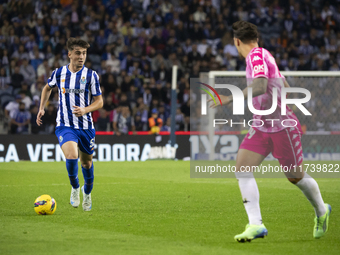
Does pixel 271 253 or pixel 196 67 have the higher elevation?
pixel 196 67

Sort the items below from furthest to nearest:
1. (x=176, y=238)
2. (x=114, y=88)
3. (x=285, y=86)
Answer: (x=114, y=88), (x=285, y=86), (x=176, y=238)

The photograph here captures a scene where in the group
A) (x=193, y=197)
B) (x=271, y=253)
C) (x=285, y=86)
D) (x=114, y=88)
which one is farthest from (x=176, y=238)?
(x=114, y=88)

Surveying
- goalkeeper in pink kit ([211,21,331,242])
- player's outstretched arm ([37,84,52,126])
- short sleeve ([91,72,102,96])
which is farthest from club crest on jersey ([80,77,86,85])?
goalkeeper in pink kit ([211,21,331,242])

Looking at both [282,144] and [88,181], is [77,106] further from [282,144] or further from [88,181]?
[282,144]

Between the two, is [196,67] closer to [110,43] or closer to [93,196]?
[110,43]

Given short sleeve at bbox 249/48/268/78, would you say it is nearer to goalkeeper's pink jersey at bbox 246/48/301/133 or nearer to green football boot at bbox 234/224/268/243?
goalkeeper's pink jersey at bbox 246/48/301/133

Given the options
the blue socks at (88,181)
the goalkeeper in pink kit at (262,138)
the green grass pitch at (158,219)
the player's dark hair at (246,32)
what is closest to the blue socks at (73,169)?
the blue socks at (88,181)

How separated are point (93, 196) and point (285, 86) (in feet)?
14.3

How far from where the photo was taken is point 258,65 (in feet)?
16.3

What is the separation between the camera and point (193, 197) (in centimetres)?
891

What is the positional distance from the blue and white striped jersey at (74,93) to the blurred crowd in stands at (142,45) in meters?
10.1

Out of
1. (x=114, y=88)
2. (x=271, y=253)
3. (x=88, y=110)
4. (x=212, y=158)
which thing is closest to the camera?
(x=271, y=253)

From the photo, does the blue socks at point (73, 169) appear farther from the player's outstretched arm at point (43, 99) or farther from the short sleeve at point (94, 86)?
the short sleeve at point (94, 86)

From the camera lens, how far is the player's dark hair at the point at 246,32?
5172 millimetres
